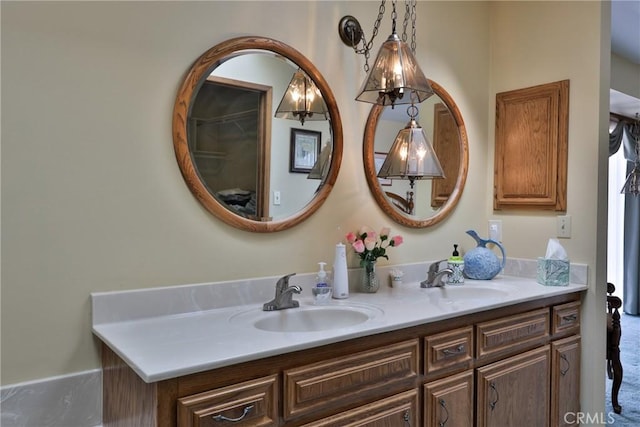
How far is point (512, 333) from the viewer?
194 cm

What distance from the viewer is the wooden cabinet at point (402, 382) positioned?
1.17 m

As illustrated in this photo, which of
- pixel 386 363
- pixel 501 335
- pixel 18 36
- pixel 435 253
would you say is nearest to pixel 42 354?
pixel 18 36

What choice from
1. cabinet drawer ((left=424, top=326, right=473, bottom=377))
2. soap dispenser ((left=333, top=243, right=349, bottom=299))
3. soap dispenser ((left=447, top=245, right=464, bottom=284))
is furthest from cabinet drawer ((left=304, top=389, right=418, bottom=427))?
soap dispenser ((left=447, top=245, right=464, bottom=284))

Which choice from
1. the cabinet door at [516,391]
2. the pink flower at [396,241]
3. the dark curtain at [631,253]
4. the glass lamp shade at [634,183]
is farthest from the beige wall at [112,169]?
the dark curtain at [631,253]

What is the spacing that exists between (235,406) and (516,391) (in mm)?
1321

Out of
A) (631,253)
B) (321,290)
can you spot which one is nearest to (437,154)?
(321,290)

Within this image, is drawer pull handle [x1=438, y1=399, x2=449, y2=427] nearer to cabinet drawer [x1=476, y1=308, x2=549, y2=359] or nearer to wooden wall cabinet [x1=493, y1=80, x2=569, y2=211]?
cabinet drawer [x1=476, y1=308, x2=549, y2=359]

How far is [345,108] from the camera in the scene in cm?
213

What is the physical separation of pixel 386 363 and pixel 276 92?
A: 3.69ft

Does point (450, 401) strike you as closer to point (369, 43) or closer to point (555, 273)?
point (555, 273)

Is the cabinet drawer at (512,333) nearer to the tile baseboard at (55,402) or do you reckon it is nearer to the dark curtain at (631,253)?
the tile baseboard at (55,402)

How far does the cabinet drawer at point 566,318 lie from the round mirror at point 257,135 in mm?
1217

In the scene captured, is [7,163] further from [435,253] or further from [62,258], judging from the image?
[435,253]

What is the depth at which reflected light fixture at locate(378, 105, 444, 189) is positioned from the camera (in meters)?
2.23
